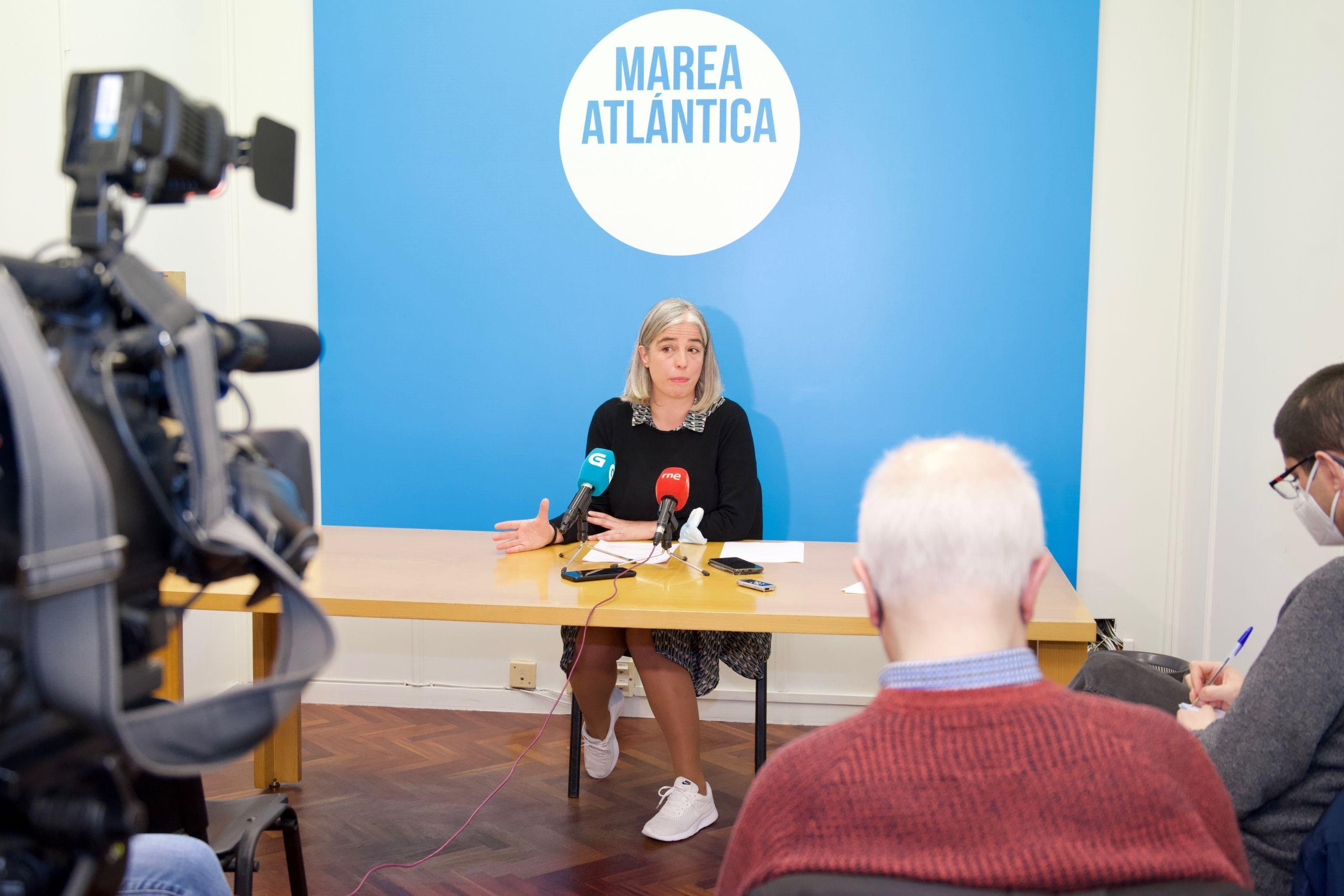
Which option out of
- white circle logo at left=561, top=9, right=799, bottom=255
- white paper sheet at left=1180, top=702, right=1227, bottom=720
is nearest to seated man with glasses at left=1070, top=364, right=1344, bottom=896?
white paper sheet at left=1180, top=702, right=1227, bottom=720

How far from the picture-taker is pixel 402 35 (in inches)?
149

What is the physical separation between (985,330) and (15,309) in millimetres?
3321

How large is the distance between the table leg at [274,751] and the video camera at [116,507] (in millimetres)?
2380

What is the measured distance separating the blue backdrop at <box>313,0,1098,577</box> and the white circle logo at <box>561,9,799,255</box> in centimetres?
6

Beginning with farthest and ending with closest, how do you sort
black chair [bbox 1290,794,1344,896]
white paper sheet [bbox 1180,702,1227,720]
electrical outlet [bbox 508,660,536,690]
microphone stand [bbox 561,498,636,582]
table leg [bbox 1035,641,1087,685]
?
1. electrical outlet [bbox 508,660,536,690]
2. microphone stand [bbox 561,498,636,582]
3. table leg [bbox 1035,641,1087,685]
4. white paper sheet [bbox 1180,702,1227,720]
5. black chair [bbox 1290,794,1344,896]

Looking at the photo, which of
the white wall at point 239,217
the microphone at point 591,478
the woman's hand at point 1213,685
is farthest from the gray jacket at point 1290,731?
the white wall at point 239,217

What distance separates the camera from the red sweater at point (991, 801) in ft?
2.89

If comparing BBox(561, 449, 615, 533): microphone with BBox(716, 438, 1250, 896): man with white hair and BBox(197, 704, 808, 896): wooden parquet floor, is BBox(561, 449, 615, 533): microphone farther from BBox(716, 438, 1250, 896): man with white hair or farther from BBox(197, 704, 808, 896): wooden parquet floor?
BBox(716, 438, 1250, 896): man with white hair

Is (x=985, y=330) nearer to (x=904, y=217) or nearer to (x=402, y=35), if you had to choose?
(x=904, y=217)

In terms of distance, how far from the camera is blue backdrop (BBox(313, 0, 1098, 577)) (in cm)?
353

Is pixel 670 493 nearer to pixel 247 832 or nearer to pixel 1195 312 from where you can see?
pixel 247 832

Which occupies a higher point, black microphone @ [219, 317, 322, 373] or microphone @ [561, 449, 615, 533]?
black microphone @ [219, 317, 322, 373]

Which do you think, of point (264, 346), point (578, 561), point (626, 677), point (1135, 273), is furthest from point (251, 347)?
point (1135, 273)

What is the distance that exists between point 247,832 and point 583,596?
0.85m
